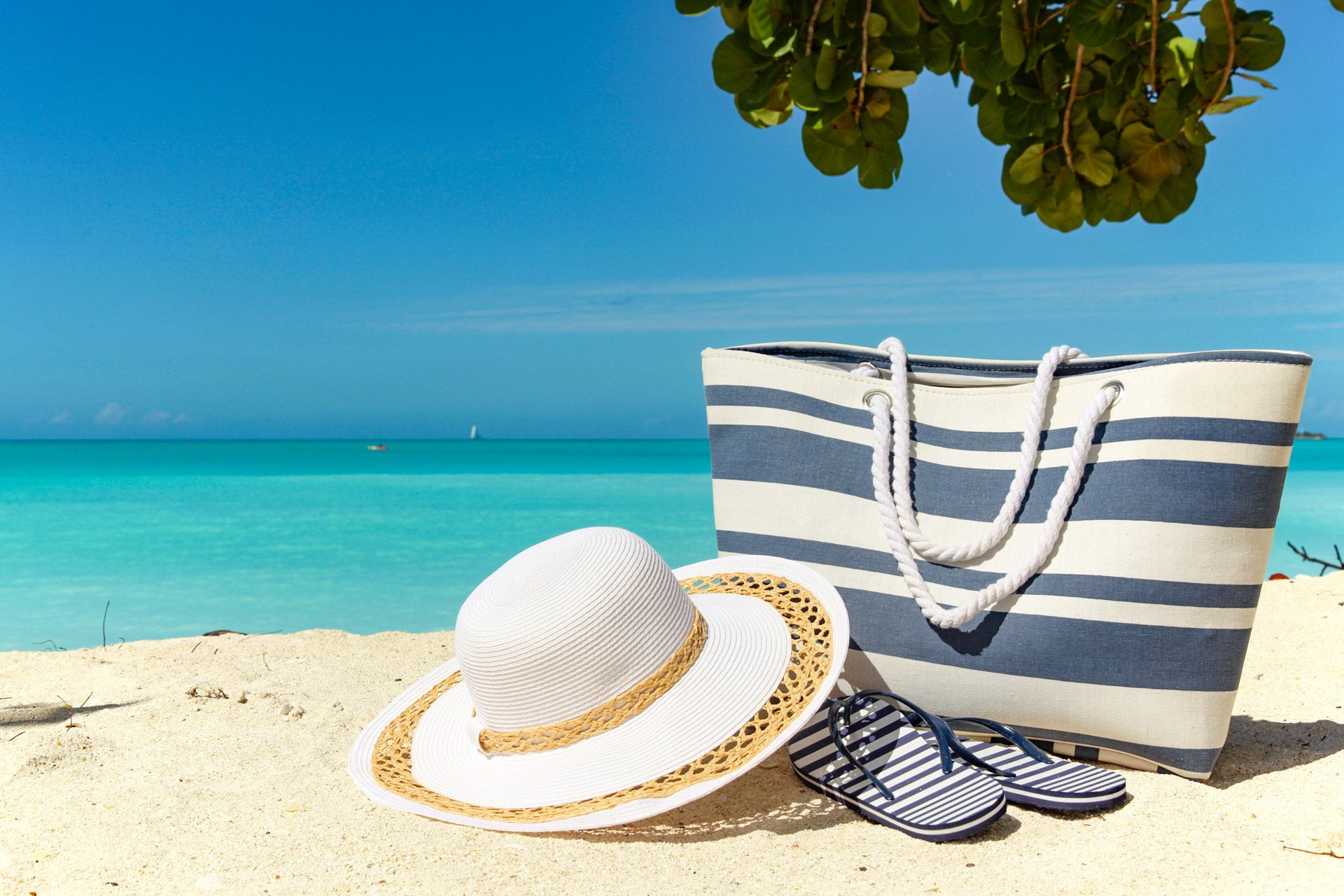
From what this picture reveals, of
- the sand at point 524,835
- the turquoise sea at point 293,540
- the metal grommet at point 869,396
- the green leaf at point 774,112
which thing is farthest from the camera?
the turquoise sea at point 293,540

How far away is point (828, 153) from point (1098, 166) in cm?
63

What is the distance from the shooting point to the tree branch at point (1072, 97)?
1.66 metres

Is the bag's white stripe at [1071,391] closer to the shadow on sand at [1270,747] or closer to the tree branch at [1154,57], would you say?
the tree branch at [1154,57]

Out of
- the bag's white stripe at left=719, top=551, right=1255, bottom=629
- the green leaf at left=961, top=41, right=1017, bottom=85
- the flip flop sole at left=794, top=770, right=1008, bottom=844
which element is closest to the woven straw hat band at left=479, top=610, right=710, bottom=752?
the flip flop sole at left=794, top=770, right=1008, bottom=844

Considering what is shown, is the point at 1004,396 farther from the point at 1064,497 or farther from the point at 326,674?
the point at 326,674

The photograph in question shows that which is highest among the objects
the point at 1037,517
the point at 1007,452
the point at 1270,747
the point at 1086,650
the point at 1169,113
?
the point at 1169,113

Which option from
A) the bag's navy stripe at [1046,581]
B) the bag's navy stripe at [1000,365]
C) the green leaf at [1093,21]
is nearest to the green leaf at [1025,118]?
the green leaf at [1093,21]

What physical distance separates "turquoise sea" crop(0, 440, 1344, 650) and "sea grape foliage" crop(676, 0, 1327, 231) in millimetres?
5755

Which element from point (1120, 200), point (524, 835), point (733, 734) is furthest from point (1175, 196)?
point (524, 835)

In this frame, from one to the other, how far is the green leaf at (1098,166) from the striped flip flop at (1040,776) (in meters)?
1.21

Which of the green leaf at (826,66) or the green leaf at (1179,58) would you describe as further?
the green leaf at (1179,58)

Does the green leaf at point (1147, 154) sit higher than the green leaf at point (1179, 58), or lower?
lower

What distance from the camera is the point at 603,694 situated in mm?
1547

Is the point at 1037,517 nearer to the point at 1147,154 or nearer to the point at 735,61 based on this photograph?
the point at 1147,154
